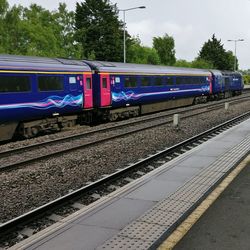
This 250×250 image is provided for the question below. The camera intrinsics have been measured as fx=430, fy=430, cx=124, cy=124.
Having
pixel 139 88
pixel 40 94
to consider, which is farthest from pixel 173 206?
pixel 139 88

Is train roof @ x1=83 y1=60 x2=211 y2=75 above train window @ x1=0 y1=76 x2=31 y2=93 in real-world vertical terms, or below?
above

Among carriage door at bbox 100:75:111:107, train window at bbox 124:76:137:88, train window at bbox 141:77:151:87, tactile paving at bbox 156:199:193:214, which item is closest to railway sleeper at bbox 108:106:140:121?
carriage door at bbox 100:75:111:107

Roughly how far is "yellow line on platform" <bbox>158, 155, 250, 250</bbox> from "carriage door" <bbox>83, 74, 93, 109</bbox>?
11.5 metres

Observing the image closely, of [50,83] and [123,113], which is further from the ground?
[50,83]

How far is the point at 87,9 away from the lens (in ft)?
273

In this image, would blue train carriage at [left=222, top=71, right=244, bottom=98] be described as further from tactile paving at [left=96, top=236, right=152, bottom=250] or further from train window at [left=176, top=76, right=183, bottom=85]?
tactile paving at [left=96, top=236, right=152, bottom=250]

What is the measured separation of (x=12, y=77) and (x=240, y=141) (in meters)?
8.42

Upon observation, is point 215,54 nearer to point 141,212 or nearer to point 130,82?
point 130,82

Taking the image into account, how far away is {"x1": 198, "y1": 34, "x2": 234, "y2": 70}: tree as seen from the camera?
10862cm

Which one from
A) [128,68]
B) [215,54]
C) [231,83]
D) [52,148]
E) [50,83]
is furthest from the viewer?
[215,54]

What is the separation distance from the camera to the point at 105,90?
22141 mm

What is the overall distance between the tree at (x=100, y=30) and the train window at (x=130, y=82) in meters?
47.2

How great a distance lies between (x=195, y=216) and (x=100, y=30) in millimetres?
73743

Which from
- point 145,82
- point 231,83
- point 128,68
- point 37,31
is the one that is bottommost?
point 231,83
